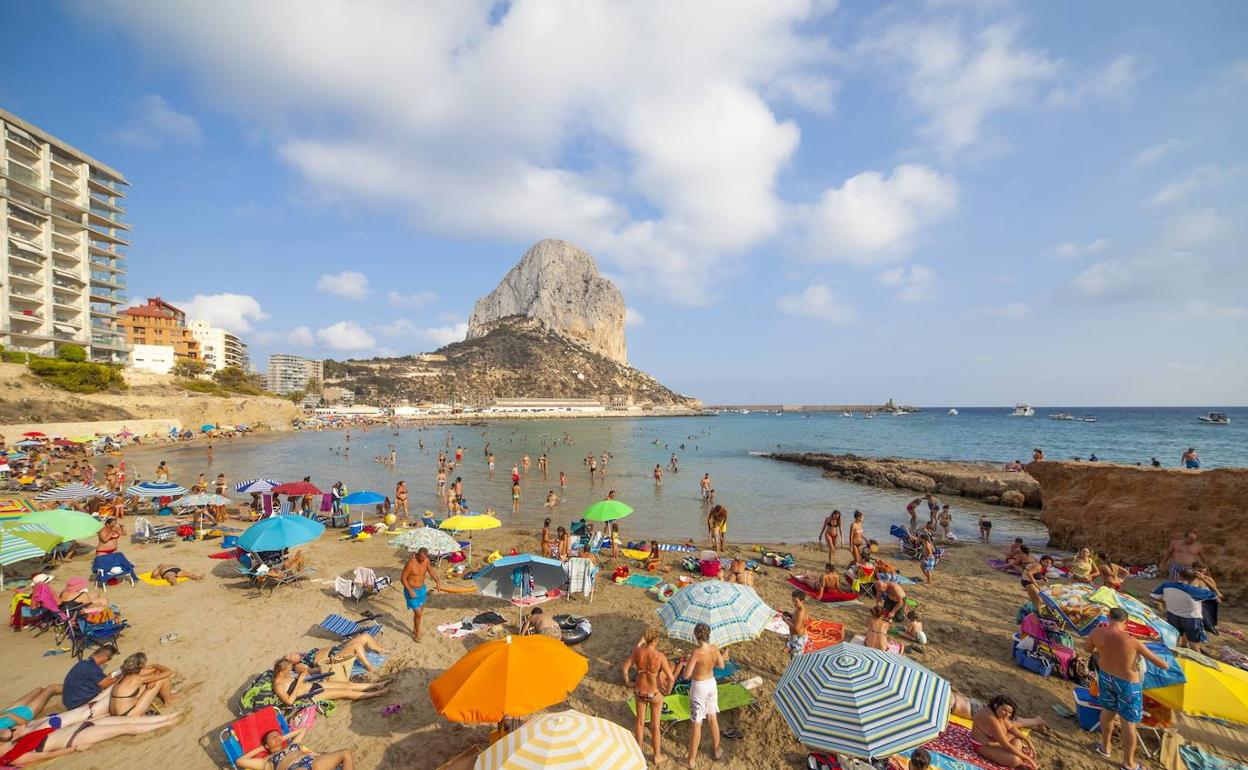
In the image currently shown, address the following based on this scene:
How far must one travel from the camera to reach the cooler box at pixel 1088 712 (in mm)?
5766

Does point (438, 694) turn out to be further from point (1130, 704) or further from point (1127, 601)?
point (1127, 601)

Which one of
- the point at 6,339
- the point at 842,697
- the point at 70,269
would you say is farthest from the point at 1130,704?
the point at 70,269

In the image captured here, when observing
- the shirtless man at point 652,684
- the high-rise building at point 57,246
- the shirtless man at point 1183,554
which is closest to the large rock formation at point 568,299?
the high-rise building at point 57,246

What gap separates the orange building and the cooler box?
103 metres

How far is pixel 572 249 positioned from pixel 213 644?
182754mm

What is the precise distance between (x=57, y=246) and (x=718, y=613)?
236 ft

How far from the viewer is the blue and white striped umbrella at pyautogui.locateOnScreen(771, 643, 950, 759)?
13.3ft

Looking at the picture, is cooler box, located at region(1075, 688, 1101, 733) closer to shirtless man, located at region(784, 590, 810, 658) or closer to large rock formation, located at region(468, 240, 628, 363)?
shirtless man, located at region(784, 590, 810, 658)

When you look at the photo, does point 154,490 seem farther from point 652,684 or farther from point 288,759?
point 652,684

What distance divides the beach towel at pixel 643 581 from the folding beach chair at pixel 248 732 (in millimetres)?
6694

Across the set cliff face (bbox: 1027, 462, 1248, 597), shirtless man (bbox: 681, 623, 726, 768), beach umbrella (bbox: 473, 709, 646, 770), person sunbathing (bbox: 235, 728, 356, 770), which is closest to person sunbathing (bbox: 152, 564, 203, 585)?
person sunbathing (bbox: 235, 728, 356, 770)

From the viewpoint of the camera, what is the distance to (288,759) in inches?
187

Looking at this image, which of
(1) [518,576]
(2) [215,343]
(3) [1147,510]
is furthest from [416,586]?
(2) [215,343]

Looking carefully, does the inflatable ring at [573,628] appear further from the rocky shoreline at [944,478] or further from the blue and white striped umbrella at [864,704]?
the rocky shoreline at [944,478]
